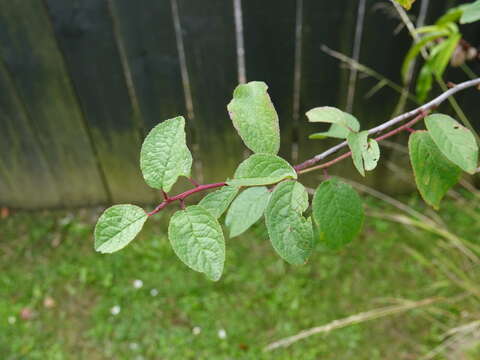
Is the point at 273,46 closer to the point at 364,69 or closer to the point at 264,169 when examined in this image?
the point at 364,69

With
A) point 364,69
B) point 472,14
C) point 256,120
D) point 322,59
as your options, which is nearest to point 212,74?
point 322,59

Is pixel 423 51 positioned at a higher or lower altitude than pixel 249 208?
lower

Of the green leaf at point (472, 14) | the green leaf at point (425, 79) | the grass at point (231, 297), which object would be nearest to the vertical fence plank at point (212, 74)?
the grass at point (231, 297)

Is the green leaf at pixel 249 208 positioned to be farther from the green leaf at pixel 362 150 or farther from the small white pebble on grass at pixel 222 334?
the small white pebble on grass at pixel 222 334

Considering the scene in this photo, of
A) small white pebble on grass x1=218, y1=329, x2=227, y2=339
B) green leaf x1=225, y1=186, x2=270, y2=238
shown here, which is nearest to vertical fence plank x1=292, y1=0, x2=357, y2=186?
small white pebble on grass x1=218, y1=329, x2=227, y2=339

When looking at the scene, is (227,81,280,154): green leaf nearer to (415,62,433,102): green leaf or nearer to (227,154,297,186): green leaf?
(227,154,297,186): green leaf

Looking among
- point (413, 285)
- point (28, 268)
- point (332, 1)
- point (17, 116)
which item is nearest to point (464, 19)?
point (332, 1)

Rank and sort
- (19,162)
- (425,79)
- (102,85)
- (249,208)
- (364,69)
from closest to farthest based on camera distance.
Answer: (249,208) → (425,79) → (364,69) → (102,85) → (19,162)
